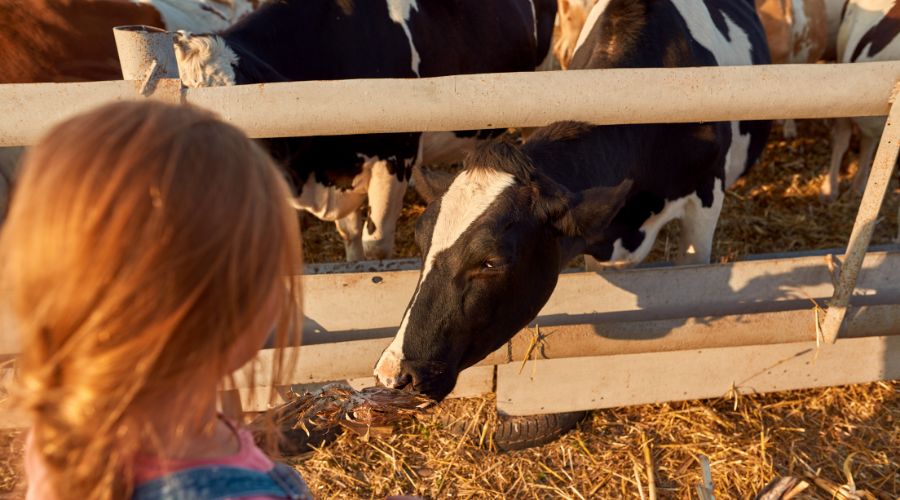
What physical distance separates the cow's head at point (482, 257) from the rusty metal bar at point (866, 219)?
29.8 inches

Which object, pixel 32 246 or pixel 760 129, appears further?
pixel 760 129

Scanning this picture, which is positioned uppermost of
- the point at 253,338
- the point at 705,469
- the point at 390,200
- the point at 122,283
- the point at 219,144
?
the point at 219,144

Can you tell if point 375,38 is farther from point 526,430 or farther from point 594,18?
point 526,430

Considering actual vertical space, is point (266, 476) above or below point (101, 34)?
below

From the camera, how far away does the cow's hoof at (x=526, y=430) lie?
9.24 ft

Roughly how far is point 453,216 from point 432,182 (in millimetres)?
275

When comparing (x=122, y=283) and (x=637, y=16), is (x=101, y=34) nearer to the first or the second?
(x=637, y=16)

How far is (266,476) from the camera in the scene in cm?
94

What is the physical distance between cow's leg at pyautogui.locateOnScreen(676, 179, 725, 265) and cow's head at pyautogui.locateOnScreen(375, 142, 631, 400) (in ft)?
4.49

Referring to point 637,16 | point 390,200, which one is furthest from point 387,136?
point 637,16

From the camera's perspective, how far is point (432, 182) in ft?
7.89

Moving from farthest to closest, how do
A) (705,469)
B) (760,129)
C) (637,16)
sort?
(760,129) < (637,16) < (705,469)

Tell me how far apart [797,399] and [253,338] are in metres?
2.79

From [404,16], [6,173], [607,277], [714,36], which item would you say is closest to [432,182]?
[607,277]
